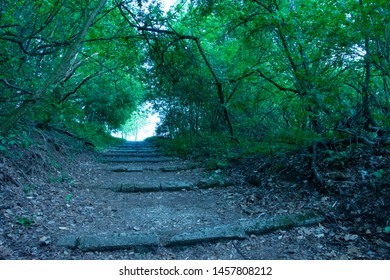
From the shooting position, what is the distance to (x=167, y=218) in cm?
329

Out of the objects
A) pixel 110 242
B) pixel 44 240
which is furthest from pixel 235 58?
pixel 44 240

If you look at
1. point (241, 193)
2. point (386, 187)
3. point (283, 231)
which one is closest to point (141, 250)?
point (283, 231)

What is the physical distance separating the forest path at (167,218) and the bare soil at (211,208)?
0.02m

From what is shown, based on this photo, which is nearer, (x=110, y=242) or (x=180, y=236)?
(x=110, y=242)

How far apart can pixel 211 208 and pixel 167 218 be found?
67cm

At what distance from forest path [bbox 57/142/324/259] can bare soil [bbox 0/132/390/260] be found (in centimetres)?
2

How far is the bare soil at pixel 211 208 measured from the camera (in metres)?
2.33

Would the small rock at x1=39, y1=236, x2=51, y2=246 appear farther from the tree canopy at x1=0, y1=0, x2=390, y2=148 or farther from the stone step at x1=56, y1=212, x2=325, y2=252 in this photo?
the tree canopy at x1=0, y1=0, x2=390, y2=148

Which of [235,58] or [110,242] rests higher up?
[235,58]

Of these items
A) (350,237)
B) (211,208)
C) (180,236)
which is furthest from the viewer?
(211,208)

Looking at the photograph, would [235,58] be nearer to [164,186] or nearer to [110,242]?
[164,186]

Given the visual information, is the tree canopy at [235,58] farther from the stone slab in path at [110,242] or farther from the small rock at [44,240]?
the stone slab in path at [110,242]

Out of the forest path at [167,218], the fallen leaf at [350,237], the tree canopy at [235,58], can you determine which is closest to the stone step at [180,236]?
the forest path at [167,218]

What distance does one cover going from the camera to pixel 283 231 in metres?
2.66
